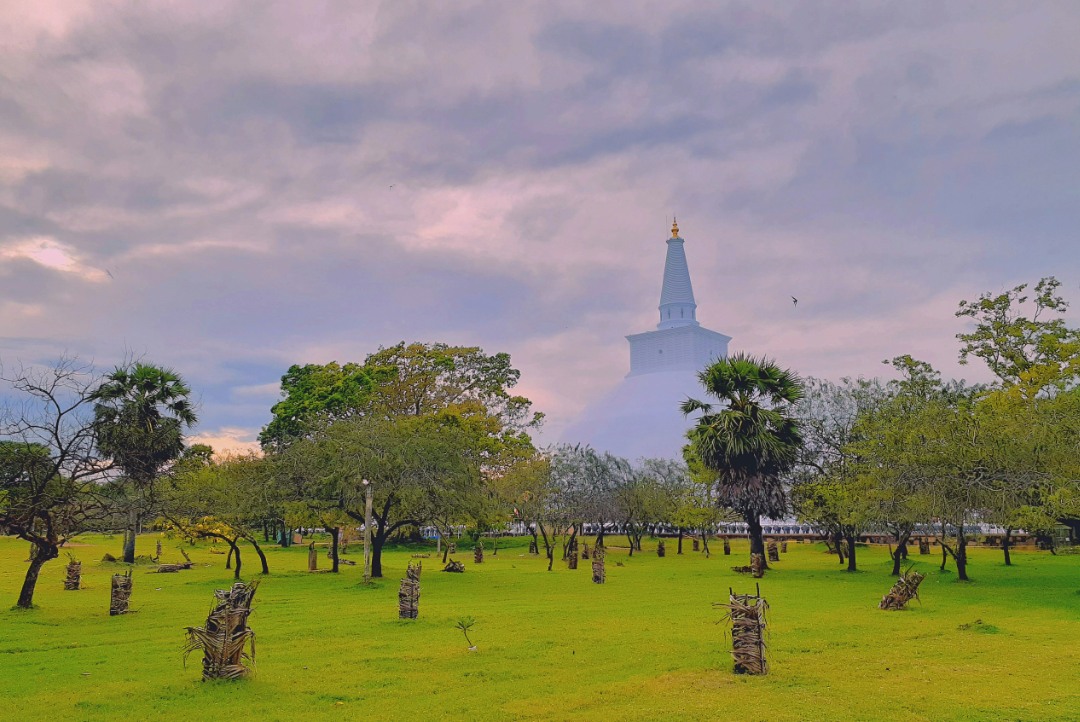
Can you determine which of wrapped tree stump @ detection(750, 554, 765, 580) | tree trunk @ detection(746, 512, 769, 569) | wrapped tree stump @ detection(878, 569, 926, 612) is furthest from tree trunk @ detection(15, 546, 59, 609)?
tree trunk @ detection(746, 512, 769, 569)

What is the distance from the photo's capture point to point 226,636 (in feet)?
40.3

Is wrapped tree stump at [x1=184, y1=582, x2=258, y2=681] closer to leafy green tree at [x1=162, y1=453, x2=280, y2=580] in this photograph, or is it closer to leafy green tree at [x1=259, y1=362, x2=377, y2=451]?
leafy green tree at [x1=162, y1=453, x2=280, y2=580]

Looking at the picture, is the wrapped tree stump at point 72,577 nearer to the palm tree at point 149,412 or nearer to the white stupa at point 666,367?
the palm tree at point 149,412

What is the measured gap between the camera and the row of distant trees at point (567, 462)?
22.3 meters

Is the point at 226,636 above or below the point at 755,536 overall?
below

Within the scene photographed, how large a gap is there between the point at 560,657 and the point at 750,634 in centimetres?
347

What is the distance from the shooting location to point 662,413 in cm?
9400

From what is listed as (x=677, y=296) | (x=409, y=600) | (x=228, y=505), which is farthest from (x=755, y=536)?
(x=677, y=296)

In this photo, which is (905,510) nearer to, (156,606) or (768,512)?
(768,512)

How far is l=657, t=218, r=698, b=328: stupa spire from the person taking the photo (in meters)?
99.6

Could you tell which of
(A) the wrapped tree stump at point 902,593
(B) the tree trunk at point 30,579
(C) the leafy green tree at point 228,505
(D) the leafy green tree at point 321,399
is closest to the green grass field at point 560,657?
(B) the tree trunk at point 30,579

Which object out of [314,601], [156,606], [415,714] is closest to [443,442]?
[314,601]

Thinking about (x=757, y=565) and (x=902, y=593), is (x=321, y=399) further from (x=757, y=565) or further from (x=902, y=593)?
(x=902, y=593)

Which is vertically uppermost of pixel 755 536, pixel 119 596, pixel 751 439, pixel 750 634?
pixel 751 439
